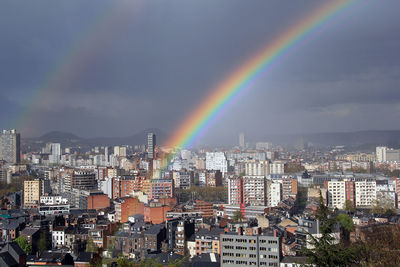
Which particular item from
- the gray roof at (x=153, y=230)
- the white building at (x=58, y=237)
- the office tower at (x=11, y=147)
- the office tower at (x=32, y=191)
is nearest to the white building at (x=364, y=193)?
the gray roof at (x=153, y=230)

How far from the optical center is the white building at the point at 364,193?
97.0 ft

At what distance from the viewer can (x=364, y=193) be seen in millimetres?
29781

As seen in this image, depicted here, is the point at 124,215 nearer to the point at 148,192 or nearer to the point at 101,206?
the point at 101,206

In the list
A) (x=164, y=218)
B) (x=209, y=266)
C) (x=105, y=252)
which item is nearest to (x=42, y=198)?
(x=164, y=218)

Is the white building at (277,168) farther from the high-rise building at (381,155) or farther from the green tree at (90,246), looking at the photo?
the green tree at (90,246)

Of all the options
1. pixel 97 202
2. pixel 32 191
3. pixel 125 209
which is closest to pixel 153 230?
pixel 125 209

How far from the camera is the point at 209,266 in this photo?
43.3 ft

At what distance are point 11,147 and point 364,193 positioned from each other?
50963 millimetres

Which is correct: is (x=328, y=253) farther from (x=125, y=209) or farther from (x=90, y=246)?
(x=125, y=209)

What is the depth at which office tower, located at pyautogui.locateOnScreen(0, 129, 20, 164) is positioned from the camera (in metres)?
65.7

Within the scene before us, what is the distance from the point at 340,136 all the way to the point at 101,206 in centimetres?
9019

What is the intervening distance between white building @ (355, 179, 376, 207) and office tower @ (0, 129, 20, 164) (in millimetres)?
49776

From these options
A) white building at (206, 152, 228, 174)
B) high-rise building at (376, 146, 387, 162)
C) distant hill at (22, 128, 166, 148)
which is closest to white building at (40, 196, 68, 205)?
white building at (206, 152, 228, 174)

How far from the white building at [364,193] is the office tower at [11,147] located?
49.8 metres
